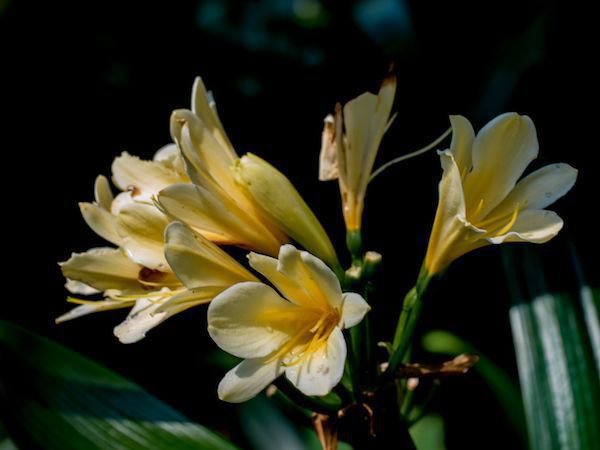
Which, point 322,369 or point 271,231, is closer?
point 322,369

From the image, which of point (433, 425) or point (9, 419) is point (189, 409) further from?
point (9, 419)

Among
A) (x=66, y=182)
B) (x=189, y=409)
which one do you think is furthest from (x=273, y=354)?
(x=66, y=182)

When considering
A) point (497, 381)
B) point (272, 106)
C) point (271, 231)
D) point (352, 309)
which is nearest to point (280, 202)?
point (271, 231)

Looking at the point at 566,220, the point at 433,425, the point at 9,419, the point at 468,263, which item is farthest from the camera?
the point at 468,263

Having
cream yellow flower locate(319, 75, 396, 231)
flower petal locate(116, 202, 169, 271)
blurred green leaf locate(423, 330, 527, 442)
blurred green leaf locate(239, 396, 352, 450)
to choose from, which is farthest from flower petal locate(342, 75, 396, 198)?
blurred green leaf locate(239, 396, 352, 450)

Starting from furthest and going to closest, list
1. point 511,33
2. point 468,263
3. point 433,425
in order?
point 511,33
point 468,263
point 433,425

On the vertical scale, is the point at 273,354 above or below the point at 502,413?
above

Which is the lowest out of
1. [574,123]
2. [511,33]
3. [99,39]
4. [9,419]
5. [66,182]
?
[9,419]

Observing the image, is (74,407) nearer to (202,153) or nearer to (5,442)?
(5,442)
